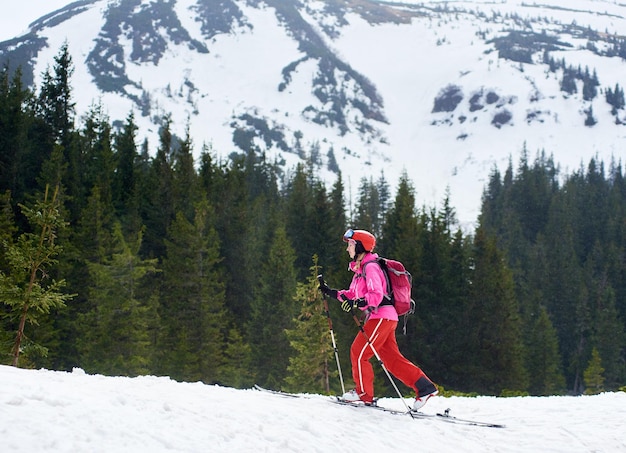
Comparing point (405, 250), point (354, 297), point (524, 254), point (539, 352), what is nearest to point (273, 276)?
point (405, 250)

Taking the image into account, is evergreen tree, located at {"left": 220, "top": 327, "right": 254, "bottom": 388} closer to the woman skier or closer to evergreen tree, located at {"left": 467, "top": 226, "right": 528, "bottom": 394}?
evergreen tree, located at {"left": 467, "top": 226, "right": 528, "bottom": 394}

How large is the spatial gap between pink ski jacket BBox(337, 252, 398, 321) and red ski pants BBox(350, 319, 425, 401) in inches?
4.5

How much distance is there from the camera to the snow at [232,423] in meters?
5.28

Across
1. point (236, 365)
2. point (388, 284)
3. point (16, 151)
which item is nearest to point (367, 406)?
point (388, 284)

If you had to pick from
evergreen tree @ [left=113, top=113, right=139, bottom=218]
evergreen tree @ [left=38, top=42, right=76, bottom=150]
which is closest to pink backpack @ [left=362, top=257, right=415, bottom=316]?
evergreen tree @ [left=113, top=113, right=139, bottom=218]

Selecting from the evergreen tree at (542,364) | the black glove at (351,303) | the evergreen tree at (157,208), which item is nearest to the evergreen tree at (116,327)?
the evergreen tree at (157,208)

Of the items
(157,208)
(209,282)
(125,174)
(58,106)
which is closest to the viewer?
(209,282)

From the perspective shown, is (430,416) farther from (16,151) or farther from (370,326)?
(16,151)

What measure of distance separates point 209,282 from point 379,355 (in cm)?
2711

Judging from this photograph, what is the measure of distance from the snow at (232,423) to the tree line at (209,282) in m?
7.33

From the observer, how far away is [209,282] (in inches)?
1362

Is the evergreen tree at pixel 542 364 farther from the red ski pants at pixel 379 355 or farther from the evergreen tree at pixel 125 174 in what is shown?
the red ski pants at pixel 379 355

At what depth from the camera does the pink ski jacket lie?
7.88 metres

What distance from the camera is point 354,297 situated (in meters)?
8.04
